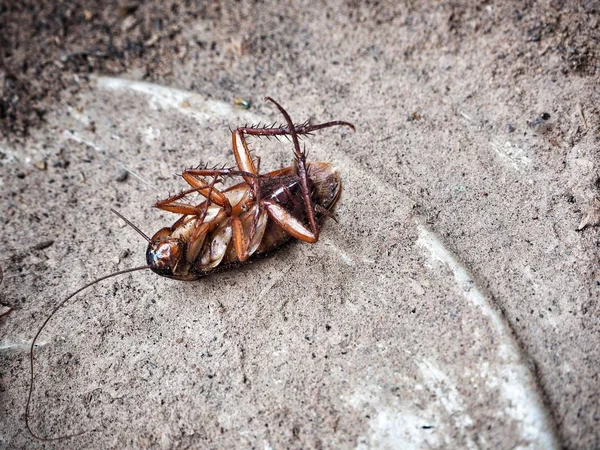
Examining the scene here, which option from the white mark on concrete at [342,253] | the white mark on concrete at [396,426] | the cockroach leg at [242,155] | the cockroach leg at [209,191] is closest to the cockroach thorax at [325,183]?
the white mark on concrete at [342,253]

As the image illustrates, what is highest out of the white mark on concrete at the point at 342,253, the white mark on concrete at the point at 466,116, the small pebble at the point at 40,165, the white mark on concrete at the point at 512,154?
the white mark on concrete at the point at 512,154

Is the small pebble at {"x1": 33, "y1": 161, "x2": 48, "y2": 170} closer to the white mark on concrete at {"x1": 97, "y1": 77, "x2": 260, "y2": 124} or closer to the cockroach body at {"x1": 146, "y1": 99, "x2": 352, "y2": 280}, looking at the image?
the white mark on concrete at {"x1": 97, "y1": 77, "x2": 260, "y2": 124}

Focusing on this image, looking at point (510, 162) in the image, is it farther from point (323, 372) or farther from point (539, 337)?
point (323, 372)

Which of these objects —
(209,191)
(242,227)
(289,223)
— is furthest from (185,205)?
(289,223)

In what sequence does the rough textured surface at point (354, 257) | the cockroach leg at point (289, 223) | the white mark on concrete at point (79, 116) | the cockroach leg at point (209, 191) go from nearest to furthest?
the rough textured surface at point (354, 257) < the cockroach leg at point (289, 223) < the cockroach leg at point (209, 191) < the white mark on concrete at point (79, 116)

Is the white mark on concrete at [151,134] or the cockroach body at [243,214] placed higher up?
the cockroach body at [243,214]

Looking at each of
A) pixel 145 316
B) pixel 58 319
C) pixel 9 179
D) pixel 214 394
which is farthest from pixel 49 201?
pixel 214 394

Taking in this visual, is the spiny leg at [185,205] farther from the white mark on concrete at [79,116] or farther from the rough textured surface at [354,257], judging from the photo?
the white mark on concrete at [79,116]
